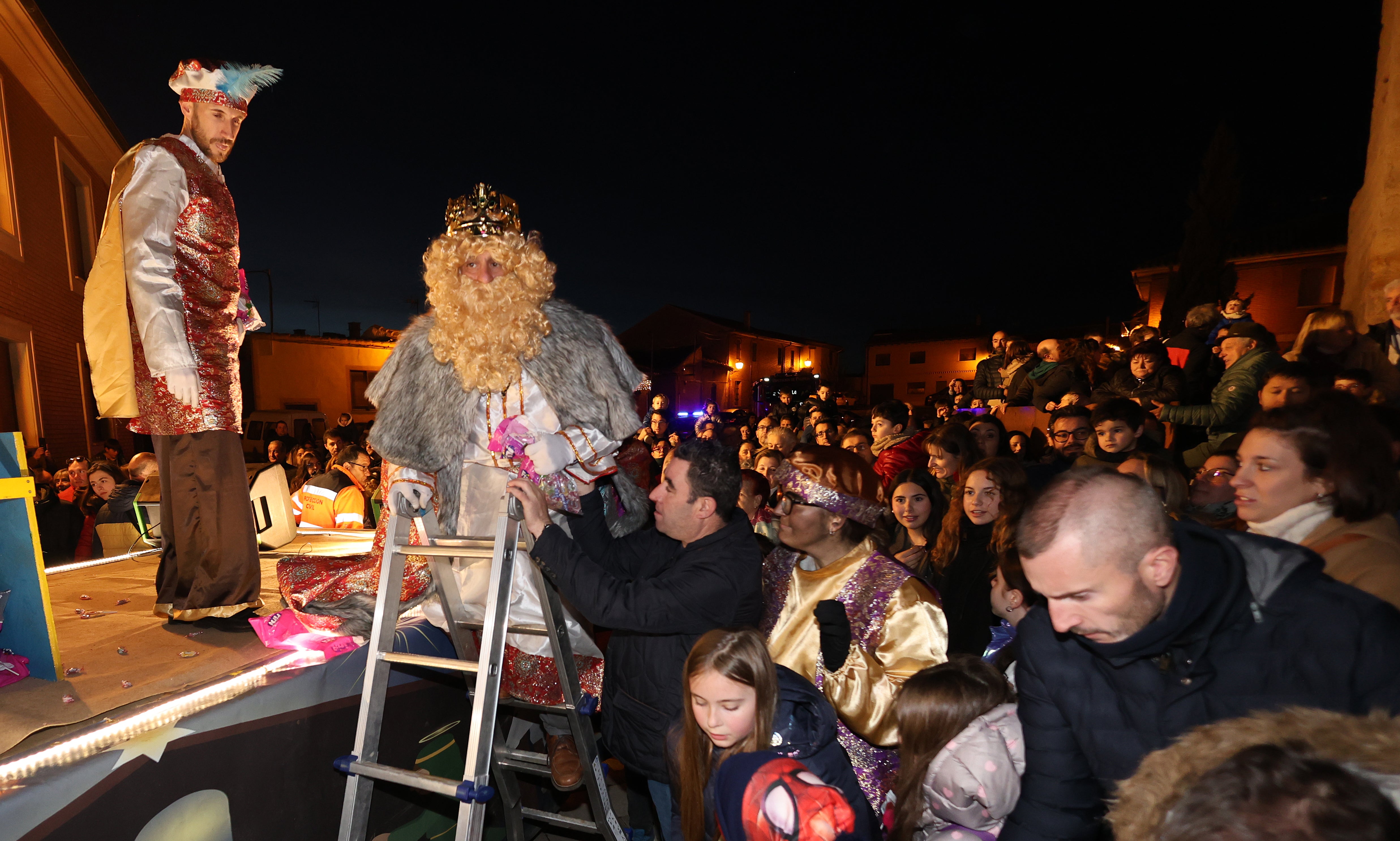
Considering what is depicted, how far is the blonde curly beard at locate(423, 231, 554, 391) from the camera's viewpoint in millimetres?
2779

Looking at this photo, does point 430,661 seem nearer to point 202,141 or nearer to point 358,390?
point 202,141

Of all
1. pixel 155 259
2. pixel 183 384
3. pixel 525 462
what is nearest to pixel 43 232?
pixel 155 259

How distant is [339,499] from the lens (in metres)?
5.61

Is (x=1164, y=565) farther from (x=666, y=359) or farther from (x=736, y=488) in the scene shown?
(x=666, y=359)

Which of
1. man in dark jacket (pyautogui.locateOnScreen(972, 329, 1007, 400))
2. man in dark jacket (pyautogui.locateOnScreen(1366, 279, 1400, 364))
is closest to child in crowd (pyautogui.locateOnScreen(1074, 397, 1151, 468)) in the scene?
man in dark jacket (pyautogui.locateOnScreen(1366, 279, 1400, 364))

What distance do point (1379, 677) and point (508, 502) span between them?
7.64 ft

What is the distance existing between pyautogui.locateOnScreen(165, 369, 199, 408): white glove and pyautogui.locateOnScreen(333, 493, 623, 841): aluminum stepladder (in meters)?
0.87

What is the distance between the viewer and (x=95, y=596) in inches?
133

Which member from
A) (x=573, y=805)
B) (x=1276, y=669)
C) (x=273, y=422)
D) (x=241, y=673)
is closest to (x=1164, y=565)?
(x=1276, y=669)

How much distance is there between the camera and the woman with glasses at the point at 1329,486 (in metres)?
1.93

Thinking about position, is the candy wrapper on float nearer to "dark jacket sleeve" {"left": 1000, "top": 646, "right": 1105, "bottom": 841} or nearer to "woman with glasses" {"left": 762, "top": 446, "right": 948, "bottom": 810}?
"woman with glasses" {"left": 762, "top": 446, "right": 948, "bottom": 810}

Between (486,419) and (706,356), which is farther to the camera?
(706,356)

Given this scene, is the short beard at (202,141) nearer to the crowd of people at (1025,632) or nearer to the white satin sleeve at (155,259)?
the white satin sleeve at (155,259)

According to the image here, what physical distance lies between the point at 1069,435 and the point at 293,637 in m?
4.55
